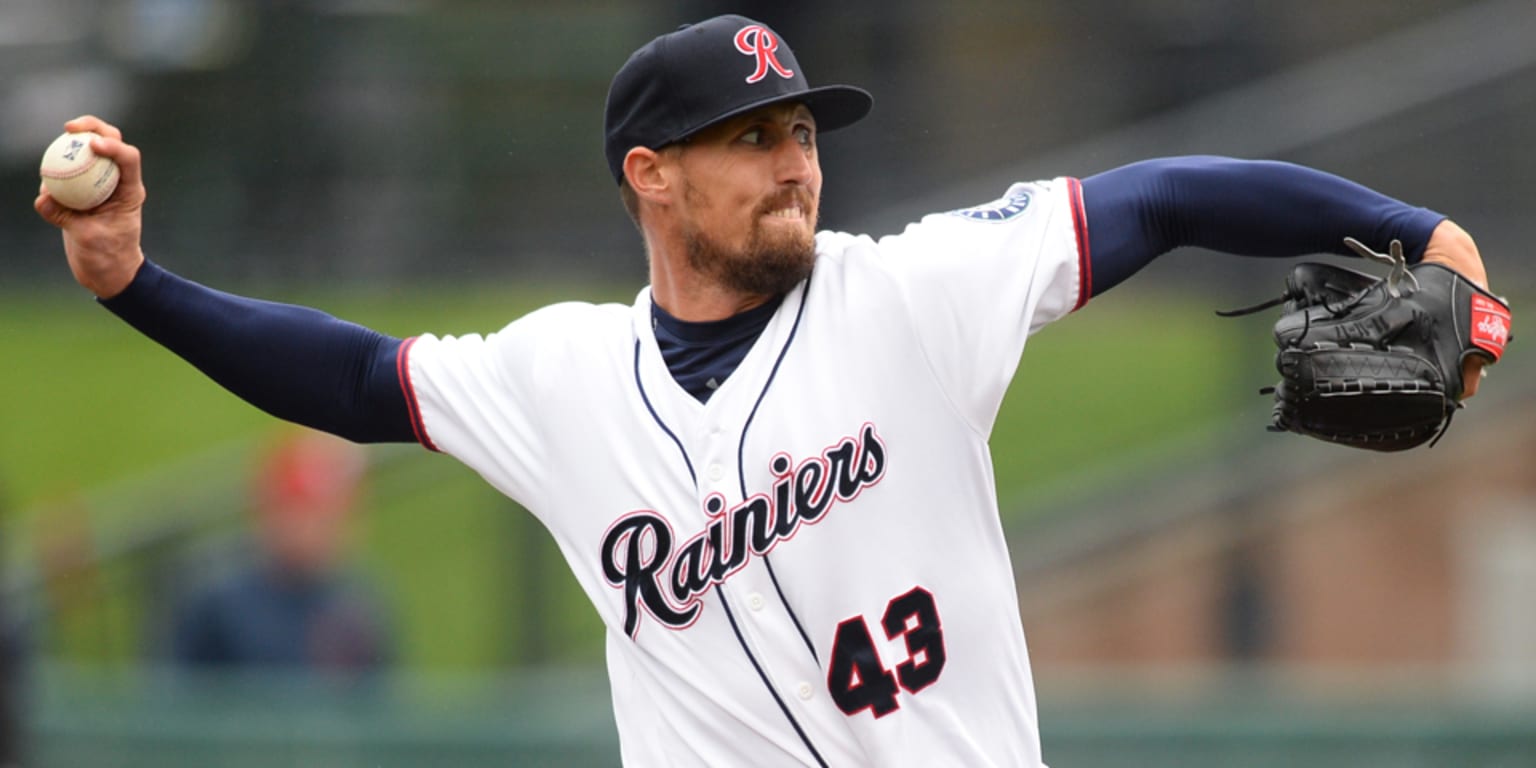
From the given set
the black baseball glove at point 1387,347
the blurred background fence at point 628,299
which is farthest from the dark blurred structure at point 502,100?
the black baseball glove at point 1387,347

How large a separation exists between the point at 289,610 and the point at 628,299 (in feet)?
6.68

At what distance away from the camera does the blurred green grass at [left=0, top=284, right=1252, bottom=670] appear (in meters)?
7.36

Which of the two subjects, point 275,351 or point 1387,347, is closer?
point 1387,347

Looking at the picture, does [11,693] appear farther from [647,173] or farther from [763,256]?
[763,256]

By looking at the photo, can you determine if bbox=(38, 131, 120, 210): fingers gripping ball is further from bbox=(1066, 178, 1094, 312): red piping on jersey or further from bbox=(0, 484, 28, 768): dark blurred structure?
bbox=(0, 484, 28, 768): dark blurred structure

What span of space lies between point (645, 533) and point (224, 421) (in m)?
6.31

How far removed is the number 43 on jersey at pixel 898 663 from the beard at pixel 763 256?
0.53 meters

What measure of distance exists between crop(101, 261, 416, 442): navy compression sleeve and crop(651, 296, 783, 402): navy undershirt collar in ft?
1.51

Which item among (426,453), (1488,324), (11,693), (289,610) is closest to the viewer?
(1488,324)

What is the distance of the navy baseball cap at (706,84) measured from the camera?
9.98 feet

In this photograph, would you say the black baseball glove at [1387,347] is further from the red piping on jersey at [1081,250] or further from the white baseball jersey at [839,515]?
the white baseball jersey at [839,515]

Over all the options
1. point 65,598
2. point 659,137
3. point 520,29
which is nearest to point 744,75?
point 659,137

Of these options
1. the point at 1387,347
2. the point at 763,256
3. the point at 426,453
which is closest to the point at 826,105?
the point at 763,256

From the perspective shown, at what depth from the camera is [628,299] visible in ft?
26.1
